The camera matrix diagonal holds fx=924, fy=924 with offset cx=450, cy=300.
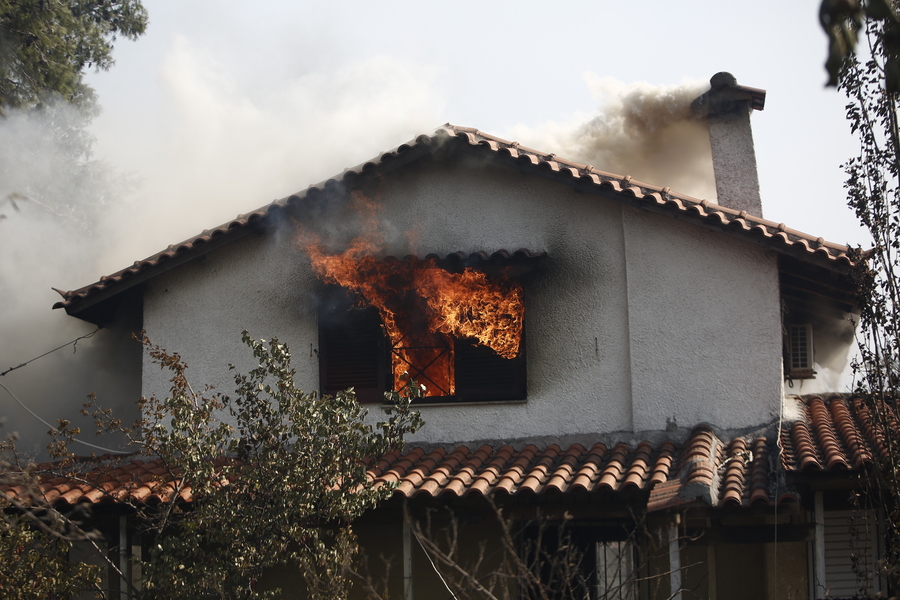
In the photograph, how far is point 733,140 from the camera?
13.9 metres

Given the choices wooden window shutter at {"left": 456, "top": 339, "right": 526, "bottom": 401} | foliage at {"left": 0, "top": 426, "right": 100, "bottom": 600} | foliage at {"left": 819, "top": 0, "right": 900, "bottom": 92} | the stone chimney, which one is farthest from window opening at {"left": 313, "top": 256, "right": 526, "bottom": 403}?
foliage at {"left": 819, "top": 0, "right": 900, "bottom": 92}

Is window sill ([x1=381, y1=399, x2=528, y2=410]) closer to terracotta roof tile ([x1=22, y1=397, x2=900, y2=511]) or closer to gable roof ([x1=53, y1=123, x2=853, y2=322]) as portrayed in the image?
terracotta roof tile ([x1=22, y1=397, x2=900, y2=511])

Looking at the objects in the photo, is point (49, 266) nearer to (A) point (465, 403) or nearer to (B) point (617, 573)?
(A) point (465, 403)

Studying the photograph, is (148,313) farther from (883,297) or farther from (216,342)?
(883,297)

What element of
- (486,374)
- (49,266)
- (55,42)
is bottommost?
(486,374)

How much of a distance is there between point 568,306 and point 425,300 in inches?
67.4

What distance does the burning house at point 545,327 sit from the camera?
963cm

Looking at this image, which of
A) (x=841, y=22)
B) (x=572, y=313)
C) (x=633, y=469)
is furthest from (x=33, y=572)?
(x=841, y=22)

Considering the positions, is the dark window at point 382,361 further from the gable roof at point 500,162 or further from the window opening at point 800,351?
the window opening at point 800,351

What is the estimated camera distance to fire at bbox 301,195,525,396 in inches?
436

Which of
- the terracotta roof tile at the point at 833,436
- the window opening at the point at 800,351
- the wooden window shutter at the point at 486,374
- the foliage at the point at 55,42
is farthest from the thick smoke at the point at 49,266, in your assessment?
the window opening at the point at 800,351

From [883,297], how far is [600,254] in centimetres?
391

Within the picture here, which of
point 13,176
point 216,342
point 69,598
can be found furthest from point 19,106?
point 69,598

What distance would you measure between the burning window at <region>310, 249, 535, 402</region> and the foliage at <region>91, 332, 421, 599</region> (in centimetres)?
309
